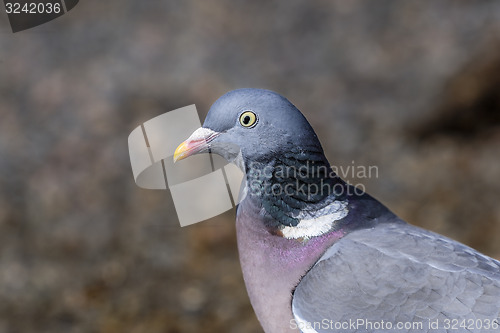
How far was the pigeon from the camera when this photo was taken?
8.27ft

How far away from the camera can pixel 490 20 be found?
607 centimetres

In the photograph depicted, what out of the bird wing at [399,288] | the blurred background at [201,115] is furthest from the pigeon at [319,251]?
the blurred background at [201,115]

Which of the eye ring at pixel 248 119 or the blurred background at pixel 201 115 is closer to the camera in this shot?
the eye ring at pixel 248 119

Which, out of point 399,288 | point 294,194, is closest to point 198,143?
point 294,194

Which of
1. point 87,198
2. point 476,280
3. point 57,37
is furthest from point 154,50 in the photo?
point 476,280

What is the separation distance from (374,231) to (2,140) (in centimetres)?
422

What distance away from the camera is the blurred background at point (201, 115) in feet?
18.7

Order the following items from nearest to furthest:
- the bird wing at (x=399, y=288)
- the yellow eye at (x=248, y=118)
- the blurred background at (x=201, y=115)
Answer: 1. the bird wing at (x=399, y=288)
2. the yellow eye at (x=248, y=118)
3. the blurred background at (x=201, y=115)

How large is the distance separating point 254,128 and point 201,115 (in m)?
3.09

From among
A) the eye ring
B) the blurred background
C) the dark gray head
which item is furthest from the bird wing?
the blurred background

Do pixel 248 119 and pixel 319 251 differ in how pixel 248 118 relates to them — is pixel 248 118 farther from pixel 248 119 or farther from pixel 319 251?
pixel 319 251

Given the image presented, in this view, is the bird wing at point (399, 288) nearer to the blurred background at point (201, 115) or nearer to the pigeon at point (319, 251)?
the pigeon at point (319, 251)

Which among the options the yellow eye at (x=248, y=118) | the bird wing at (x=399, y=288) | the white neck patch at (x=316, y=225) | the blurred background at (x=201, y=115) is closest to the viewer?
the bird wing at (x=399, y=288)

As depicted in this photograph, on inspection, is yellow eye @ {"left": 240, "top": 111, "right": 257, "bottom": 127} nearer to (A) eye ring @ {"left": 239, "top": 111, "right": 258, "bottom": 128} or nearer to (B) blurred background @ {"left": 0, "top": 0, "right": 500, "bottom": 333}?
(A) eye ring @ {"left": 239, "top": 111, "right": 258, "bottom": 128}
